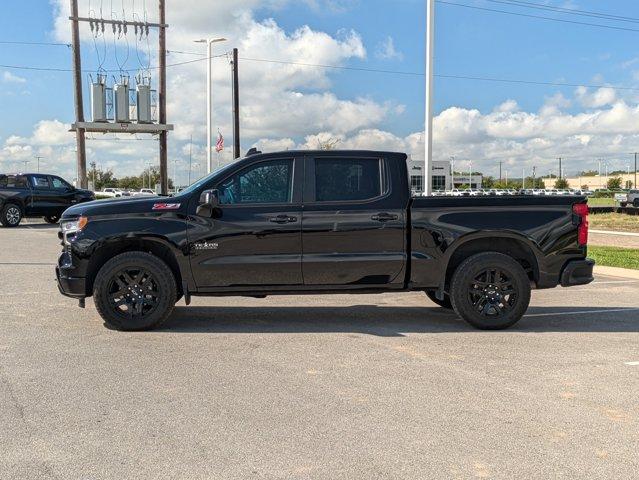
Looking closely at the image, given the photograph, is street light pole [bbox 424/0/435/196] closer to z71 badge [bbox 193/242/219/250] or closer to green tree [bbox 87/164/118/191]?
z71 badge [bbox 193/242/219/250]

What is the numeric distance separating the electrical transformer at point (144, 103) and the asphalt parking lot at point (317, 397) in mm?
25488

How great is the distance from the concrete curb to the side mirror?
332 inches

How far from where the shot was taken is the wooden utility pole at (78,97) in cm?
3016

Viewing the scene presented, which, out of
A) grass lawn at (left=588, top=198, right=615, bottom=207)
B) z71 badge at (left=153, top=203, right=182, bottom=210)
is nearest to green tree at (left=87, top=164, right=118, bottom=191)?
grass lawn at (left=588, top=198, right=615, bottom=207)

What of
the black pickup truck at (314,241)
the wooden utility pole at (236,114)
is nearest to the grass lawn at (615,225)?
the wooden utility pole at (236,114)

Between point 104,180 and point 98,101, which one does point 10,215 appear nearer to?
point 98,101

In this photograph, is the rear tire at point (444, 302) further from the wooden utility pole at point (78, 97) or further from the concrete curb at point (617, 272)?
the wooden utility pole at point (78, 97)

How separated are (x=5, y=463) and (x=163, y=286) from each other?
11.6ft

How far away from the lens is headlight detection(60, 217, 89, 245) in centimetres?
714

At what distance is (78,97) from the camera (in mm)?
30469

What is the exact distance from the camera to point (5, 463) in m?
3.71

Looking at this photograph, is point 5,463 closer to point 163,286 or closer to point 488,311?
point 163,286

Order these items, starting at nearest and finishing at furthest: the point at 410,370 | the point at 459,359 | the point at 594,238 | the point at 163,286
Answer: the point at 410,370 → the point at 459,359 → the point at 163,286 → the point at 594,238

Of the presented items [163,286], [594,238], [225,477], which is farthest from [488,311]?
[594,238]
